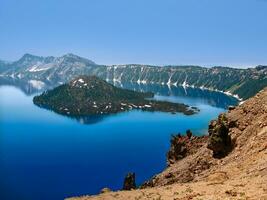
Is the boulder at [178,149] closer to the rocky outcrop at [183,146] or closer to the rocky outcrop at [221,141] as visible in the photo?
the rocky outcrop at [183,146]

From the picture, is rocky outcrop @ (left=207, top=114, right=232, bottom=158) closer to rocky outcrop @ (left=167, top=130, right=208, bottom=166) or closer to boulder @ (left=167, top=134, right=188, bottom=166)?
rocky outcrop @ (left=167, top=130, right=208, bottom=166)

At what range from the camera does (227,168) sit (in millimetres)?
54188

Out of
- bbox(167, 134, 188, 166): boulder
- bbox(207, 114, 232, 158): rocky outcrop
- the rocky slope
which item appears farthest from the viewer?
bbox(167, 134, 188, 166): boulder

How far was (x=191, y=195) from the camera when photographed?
42.3 m

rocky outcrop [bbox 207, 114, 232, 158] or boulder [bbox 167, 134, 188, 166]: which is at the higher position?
rocky outcrop [bbox 207, 114, 232, 158]

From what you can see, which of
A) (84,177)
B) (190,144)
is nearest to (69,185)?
(84,177)

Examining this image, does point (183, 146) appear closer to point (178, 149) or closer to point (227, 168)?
point (178, 149)

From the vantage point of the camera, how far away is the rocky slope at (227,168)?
41344 millimetres

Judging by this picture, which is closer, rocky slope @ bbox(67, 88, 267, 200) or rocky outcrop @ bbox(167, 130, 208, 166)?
rocky slope @ bbox(67, 88, 267, 200)

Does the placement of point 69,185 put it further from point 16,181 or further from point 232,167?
point 232,167

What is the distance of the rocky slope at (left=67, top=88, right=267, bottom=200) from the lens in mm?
41344

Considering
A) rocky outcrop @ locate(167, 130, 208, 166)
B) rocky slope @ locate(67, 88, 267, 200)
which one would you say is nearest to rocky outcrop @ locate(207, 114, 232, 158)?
rocky slope @ locate(67, 88, 267, 200)

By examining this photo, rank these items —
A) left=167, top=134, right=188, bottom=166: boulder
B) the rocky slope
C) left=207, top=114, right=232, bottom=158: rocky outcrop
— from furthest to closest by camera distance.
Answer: left=167, top=134, right=188, bottom=166: boulder
left=207, top=114, right=232, bottom=158: rocky outcrop
the rocky slope

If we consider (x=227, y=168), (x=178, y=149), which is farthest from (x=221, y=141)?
(x=178, y=149)
